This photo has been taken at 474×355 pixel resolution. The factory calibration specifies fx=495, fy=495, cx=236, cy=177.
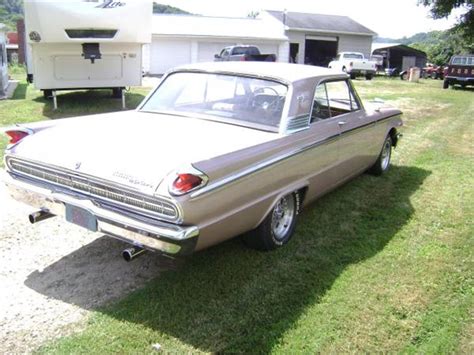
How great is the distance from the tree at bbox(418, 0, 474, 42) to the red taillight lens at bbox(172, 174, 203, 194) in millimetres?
26672

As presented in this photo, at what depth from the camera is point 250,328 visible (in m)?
3.21

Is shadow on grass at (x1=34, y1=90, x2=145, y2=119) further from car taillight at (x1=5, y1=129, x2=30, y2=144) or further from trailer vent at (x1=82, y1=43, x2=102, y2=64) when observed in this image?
car taillight at (x1=5, y1=129, x2=30, y2=144)

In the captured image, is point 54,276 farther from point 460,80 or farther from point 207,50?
point 207,50

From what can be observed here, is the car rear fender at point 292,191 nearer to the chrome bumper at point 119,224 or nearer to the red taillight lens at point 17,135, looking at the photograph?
the chrome bumper at point 119,224

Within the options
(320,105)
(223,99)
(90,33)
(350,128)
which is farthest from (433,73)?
(223,99)

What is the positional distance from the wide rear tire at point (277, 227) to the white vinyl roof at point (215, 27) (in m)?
27.7

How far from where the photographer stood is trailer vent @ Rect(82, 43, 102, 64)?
1080 centimetres

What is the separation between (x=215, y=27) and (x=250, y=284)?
32.2 m

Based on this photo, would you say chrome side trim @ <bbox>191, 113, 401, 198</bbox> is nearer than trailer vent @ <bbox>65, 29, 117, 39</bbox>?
Yes

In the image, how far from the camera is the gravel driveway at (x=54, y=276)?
3.17 meters

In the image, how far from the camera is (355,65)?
30.3m

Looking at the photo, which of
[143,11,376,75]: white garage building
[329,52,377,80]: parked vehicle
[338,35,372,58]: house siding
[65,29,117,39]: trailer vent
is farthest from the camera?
[338,35,372,58]: house siding

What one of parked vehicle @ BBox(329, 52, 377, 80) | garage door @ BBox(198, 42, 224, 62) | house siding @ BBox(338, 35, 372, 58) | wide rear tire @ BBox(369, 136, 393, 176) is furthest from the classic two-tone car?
house siding @ BBox(338, 35, 372, 58)

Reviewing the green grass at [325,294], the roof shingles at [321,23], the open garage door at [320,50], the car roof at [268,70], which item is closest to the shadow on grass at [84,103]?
the car roof at [268,70]
